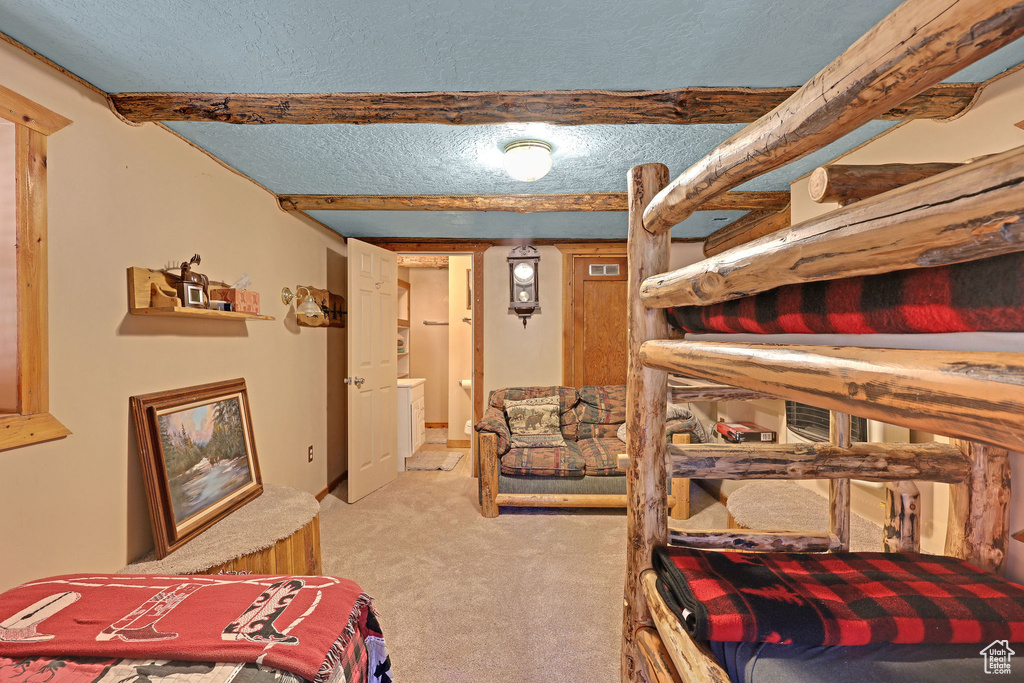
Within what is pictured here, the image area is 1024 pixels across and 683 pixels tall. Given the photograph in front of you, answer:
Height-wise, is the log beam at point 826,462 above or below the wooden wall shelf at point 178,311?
below

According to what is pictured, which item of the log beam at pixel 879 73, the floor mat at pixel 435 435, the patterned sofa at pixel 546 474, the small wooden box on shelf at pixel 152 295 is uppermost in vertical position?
the log beam at pixel 879 73

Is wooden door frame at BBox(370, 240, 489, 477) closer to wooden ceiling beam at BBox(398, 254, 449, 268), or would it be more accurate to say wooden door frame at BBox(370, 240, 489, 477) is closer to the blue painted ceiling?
wooden ceiling beam at BBox(398, 254, 449, 268)

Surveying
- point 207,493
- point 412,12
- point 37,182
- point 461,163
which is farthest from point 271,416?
point 412,12

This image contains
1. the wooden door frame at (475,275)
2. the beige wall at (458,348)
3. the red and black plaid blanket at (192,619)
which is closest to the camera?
the red and black plaid blanket at (192,619)

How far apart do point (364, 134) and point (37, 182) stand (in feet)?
3.83

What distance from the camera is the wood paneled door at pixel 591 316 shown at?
15.0 ft

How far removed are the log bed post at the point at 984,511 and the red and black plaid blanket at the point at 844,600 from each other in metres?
0.07

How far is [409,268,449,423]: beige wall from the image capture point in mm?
6180

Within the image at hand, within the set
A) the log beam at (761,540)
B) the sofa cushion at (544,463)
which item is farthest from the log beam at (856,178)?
the sofa cushion at (544,463)

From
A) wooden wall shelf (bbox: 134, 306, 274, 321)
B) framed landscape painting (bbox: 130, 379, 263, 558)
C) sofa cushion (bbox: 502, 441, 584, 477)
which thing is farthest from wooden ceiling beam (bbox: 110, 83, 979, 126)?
sofa cushion (bbox: 502, 441, 584, 477)

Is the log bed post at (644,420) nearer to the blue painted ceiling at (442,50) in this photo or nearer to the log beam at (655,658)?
the log beam at (655,658)

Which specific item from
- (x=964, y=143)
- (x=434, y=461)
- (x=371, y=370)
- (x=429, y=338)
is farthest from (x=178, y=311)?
(x=429, y=338)

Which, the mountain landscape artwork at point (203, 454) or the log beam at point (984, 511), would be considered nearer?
the log beam at point (984, 511)

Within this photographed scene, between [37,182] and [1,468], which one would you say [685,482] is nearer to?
[1,468]
